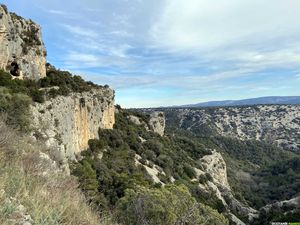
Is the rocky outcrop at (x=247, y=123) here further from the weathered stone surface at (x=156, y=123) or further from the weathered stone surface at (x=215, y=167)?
the weathered stone surface at (x=156, y=123)

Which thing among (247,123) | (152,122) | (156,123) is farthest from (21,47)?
(247,123)

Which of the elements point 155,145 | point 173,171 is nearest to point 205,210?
point 173,171

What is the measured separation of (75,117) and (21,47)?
8.37m

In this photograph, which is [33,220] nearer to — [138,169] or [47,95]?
[47,95]

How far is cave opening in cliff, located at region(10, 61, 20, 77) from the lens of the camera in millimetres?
33878

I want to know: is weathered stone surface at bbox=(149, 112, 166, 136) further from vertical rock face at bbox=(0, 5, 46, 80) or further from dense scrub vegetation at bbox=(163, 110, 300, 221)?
vertical rock face at bbox=(0, 5, 46, 80)

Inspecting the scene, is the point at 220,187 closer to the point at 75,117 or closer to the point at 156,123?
the point at 156,123

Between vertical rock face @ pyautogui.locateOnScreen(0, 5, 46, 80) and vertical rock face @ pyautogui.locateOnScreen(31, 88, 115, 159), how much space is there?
4560 mm

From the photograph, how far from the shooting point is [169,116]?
170m

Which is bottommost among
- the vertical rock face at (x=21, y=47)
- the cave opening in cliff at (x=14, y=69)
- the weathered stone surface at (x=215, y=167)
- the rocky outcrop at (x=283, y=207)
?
the rocky outcrop at (x=283, y=207)

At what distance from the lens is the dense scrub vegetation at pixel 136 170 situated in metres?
19.9

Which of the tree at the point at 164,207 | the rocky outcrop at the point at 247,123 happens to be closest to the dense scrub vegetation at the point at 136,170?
the tree at the point at 164,207

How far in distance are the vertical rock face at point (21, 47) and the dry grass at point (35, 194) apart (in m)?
28.3

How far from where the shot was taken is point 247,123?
6708 inches
